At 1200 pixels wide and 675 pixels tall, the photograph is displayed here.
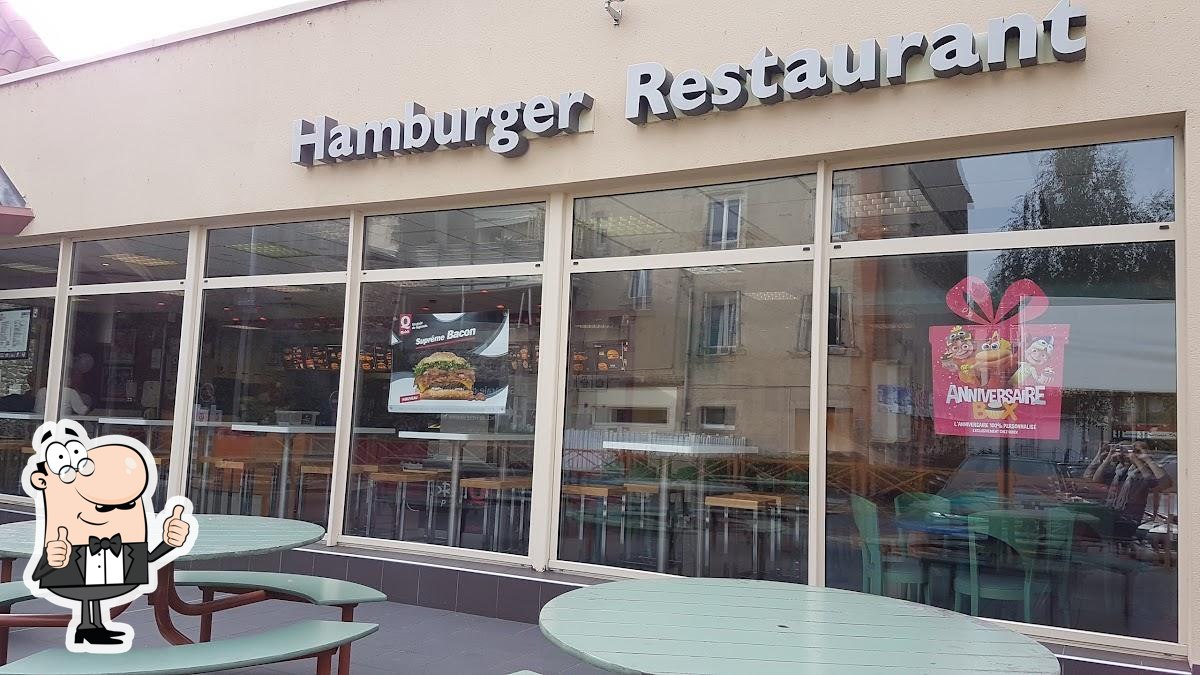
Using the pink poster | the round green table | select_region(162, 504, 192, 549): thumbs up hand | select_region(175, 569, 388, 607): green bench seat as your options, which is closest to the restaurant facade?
the pink poster

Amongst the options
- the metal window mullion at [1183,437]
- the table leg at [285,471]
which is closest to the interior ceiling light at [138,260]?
the table leg at [285,471]

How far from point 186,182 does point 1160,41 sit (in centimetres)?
634

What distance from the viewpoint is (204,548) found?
11.8ft

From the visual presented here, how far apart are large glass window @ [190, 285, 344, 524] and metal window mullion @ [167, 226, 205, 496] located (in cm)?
5

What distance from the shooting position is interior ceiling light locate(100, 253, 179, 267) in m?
7.53

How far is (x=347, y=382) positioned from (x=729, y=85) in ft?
10.7

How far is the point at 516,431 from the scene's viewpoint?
5973mm

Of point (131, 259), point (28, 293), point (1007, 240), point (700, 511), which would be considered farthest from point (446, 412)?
point (28, 293)

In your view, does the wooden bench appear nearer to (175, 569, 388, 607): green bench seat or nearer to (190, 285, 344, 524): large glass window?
(175, 569, 388, 607): green bench seat

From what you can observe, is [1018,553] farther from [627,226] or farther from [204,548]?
[204,548]

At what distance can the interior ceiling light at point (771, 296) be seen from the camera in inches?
207

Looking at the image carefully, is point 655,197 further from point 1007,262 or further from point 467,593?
point 467,593

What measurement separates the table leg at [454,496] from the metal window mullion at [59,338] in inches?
159

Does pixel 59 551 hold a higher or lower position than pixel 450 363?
lower
